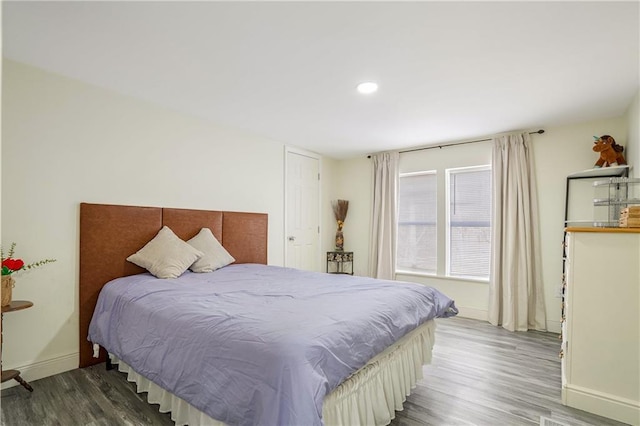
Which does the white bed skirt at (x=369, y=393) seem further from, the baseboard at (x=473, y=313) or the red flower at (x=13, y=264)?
the baseboard at (x=473, y=313)

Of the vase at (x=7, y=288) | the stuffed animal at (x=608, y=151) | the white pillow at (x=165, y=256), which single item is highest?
the stuffed animal at (x=608, y=151)

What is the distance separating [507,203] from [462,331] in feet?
5.27

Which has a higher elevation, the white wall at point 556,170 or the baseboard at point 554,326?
the white wall at point 556,170

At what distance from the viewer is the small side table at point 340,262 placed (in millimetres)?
5551

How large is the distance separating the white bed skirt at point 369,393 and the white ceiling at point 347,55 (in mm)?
2016

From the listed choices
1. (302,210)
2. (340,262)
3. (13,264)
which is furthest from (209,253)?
(340,262)

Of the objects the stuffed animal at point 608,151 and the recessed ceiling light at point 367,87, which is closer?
the recessed ceiling light at point 367,87

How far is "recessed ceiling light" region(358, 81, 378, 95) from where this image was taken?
9.61 ft

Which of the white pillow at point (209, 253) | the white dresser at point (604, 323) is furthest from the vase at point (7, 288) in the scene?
the white dresser at point (604, 323)

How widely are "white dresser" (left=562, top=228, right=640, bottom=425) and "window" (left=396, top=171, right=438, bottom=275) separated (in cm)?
247

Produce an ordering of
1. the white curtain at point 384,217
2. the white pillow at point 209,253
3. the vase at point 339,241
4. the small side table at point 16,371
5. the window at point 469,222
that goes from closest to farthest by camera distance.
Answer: the small side table at point 16,371, the white pillow at point 209,253, the window at point 469,222, the white curtain at point 384,217, the vase at point 339,241

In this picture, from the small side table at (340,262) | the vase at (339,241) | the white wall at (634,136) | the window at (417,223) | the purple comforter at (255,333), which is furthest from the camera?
the vase at (339,241)

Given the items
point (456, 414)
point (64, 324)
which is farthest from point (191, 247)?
point (456, 414)

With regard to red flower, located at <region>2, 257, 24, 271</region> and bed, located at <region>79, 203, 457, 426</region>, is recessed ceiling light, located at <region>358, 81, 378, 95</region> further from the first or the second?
red flower, located at <region>2, 257, 24, 271</region>
